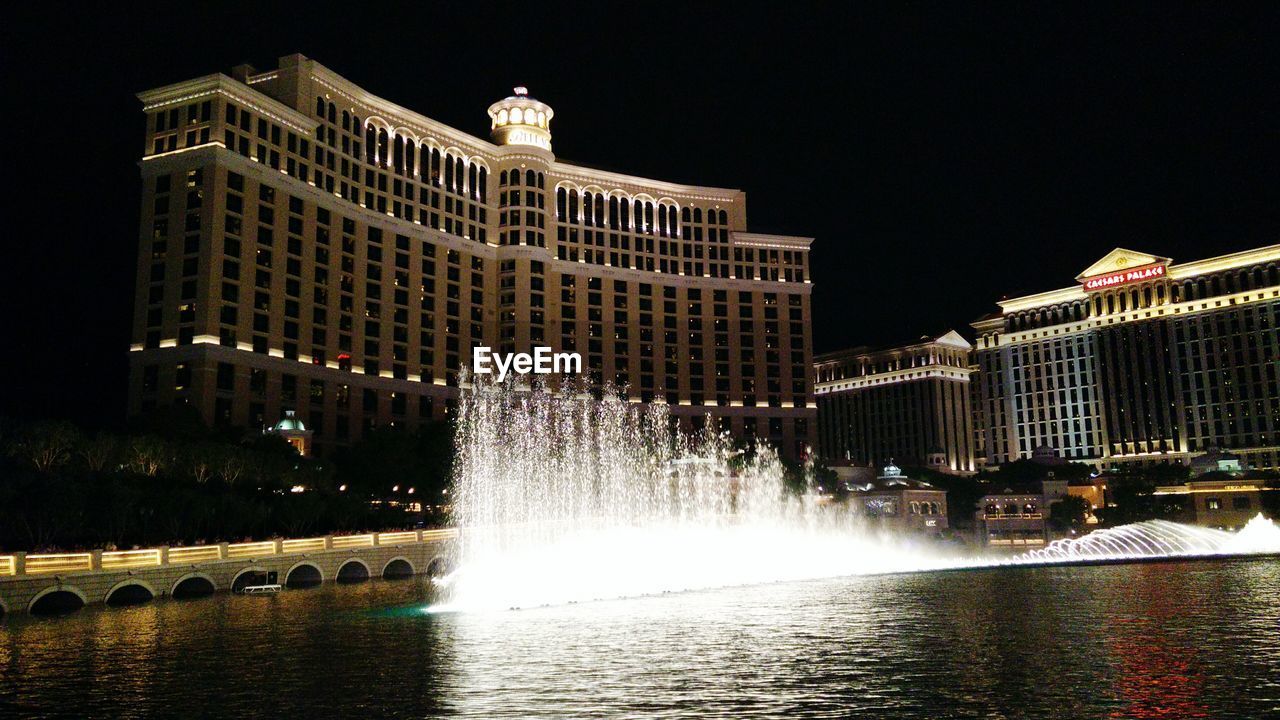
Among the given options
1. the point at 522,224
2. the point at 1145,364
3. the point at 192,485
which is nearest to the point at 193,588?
the point at 192,485

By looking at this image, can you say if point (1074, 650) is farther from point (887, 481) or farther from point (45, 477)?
point (887, 481)

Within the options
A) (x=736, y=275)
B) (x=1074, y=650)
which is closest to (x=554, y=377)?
(x=736, y=275)

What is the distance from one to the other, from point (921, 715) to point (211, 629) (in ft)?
95.7

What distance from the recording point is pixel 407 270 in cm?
13488

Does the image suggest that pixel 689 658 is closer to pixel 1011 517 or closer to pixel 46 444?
pixel 46 444

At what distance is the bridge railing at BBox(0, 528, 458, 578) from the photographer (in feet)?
158

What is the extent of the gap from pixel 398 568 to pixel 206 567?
19391mm

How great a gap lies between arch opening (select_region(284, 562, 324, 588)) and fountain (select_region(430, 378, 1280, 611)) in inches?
398

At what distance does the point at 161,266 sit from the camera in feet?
363

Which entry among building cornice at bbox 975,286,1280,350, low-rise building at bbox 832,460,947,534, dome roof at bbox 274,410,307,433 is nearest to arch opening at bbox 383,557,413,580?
dome roof at bbox 274,410,307,433

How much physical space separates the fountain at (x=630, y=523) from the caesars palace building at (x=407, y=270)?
973cm

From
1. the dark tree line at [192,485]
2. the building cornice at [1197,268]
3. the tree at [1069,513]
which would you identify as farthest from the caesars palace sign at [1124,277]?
the dark tree line at [192,485]

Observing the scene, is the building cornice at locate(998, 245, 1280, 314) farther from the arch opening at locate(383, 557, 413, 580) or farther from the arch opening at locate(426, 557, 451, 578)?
the arch opening at locate(383, 557, 413, 580)

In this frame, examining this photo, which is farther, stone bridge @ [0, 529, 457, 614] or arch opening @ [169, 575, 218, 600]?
arch opening @ [169, 575, 218, 600]
